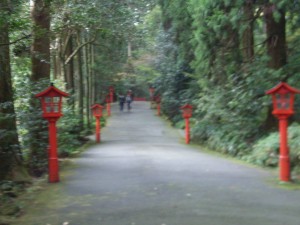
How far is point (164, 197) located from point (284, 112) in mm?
2973

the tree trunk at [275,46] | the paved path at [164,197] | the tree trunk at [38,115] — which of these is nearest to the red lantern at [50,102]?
the paved path at [164,197]

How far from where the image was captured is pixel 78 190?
791 cm

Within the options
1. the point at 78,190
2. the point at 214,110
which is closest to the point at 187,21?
the point at 214,110

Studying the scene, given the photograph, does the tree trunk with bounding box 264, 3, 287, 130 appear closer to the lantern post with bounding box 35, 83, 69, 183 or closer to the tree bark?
the lantern post with bounding box 35, 83, 69, 183

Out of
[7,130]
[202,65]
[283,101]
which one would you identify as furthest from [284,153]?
[202,65]

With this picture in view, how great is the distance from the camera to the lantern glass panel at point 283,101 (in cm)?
846

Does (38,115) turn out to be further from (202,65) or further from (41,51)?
(202,65)

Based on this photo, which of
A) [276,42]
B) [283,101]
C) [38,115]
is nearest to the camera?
[283,101]

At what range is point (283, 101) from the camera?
8516 millimetres

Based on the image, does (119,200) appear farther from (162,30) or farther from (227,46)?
(162,30)

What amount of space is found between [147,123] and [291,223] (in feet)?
77.8

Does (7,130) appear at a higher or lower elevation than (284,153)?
higher

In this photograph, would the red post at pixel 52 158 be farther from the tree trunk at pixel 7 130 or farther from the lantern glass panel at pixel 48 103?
the tree trunk at pixel 7 130

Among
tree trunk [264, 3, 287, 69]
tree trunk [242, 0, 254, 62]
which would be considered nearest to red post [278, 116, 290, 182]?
tree trunk [264, 3, 287, 69]
